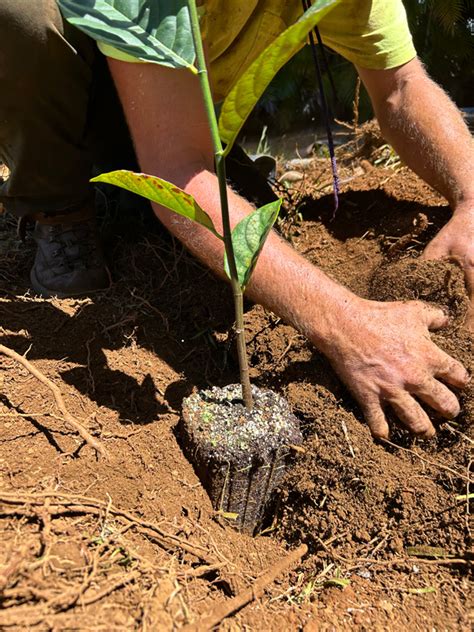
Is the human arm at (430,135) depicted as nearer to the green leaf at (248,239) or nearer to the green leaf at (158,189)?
the green leaf at (248,239)

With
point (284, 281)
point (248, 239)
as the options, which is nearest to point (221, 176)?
point (248, 239)

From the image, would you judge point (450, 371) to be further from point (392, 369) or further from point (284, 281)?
point (284, 281)

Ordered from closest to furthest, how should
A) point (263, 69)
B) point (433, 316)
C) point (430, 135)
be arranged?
point (263, 69)
point (433, 316)
point (430, 135)

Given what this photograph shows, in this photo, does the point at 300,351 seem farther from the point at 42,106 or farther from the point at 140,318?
the point at 42,106

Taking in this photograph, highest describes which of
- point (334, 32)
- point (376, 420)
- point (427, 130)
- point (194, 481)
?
point (334, 32)

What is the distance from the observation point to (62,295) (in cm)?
195

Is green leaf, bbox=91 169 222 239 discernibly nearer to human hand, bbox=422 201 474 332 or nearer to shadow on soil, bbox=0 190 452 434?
shadow on soil, bbox=0 190 452 434

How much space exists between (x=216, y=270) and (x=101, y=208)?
41.3 inches

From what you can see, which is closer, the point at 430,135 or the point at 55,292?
the point at 430,135

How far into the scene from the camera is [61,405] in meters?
1.36

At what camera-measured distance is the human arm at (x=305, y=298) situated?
1305 mm

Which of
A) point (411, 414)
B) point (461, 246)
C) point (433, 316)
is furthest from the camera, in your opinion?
point (461, 246)

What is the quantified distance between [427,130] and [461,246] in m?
0.44

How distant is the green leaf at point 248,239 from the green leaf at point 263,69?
202 mm
